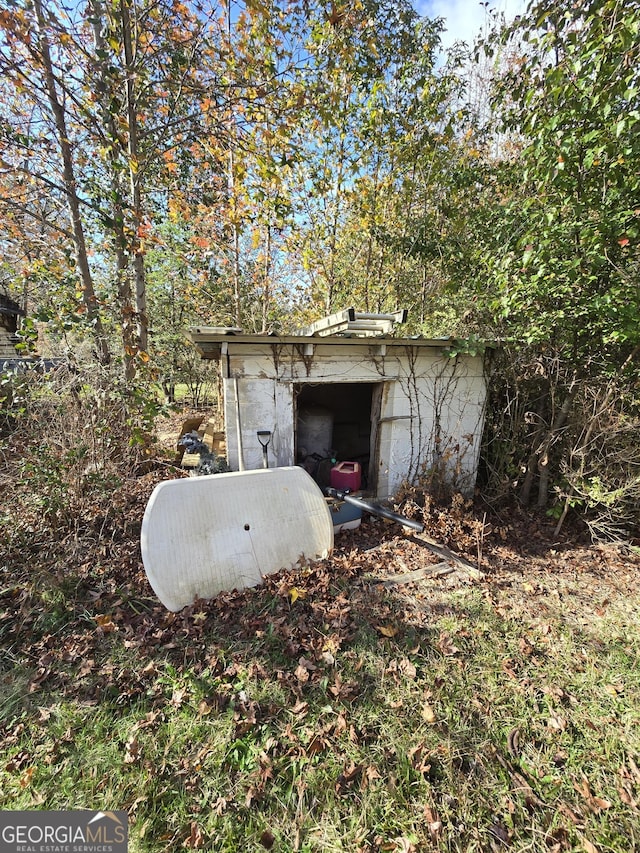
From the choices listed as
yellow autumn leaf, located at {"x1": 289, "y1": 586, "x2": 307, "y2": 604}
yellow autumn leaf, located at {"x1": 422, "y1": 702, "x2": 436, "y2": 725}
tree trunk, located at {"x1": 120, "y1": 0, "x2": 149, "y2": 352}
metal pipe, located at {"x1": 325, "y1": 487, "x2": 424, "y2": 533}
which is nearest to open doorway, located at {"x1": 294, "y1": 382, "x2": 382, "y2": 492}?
metal pipe, located at {"x1": 325, "y1": 487, "x2": 424, "y2": 533}

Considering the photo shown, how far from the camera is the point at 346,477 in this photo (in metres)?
5.55

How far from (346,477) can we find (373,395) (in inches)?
56.1

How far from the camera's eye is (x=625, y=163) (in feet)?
11.1

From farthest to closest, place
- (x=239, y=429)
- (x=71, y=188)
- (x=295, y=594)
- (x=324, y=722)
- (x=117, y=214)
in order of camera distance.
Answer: (x=71, y=188), (x=239, y=429), (x=117, y=214), (x=295, y=594), (x=324, y=722)

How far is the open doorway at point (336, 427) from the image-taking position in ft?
18.9

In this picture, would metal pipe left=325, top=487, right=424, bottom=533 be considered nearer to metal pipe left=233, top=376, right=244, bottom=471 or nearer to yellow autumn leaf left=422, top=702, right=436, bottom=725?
metal pipe left=233, top=376, right=244, bottom=471

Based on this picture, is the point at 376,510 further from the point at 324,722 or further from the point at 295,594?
the point at 324,722

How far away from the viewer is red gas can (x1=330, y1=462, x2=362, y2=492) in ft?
18.2

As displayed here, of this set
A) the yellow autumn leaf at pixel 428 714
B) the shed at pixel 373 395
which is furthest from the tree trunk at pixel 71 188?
the yellow autumn leaf at pixel 428 714

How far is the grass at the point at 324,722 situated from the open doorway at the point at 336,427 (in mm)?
2706

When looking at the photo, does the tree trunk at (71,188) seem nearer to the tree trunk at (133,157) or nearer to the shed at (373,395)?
the tree trunk at (133,157)

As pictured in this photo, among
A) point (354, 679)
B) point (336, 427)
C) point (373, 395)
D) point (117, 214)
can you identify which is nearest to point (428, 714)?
point (354, 679)

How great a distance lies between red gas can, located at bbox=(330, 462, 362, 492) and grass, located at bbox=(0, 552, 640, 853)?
2.19 meters

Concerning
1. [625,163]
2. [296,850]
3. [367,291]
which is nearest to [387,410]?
[625,163]
